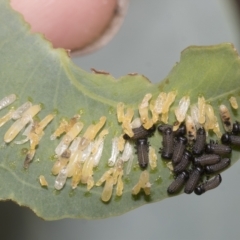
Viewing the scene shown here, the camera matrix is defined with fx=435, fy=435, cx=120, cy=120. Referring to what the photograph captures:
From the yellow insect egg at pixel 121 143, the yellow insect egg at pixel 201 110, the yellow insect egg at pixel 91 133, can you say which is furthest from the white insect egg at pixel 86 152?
the yellow insect egg at pixel 201 110

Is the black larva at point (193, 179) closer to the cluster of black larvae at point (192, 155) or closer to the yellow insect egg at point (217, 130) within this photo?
the cluster of black larvae at point (192, 155)

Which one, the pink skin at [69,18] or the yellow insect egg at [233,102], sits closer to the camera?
the yellow insect egg at [233,102]

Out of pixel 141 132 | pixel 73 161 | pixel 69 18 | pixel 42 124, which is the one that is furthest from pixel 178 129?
pixel 69 18

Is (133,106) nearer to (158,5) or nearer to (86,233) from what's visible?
(86,233)

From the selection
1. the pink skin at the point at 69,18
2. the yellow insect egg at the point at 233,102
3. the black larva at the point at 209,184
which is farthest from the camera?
the pink skin at the point at 69,18

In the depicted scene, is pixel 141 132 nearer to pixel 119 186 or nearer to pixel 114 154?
pixel 114 154

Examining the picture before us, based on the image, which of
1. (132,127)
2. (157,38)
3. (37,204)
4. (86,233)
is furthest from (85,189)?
(157,38)

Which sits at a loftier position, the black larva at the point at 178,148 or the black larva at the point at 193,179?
the black larva at the point at 178,148

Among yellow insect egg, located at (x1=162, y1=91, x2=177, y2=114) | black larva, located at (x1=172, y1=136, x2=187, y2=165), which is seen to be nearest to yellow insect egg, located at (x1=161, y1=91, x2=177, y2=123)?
yellow insect egg, located at (x1=162, y1=91, x2=177, y2=114)

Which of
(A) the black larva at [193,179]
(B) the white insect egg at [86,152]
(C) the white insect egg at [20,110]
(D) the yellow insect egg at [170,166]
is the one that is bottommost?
(A) the black larva at [193,179]
